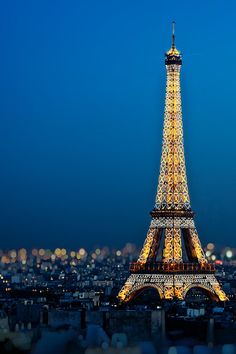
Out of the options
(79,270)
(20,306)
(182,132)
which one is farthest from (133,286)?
(79,270)

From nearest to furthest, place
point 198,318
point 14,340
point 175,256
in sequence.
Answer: point 14,340 < point 198,318 < point 175,256

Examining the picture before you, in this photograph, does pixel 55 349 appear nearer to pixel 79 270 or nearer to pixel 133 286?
pixel 133 286

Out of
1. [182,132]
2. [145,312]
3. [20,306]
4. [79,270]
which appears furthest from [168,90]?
[79,270]

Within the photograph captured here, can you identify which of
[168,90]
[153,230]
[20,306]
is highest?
[168,90]

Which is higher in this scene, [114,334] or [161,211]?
[161,211]

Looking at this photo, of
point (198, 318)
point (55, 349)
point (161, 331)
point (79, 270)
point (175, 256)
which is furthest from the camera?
point (79, 270)

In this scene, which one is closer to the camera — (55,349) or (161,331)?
(55,349)
